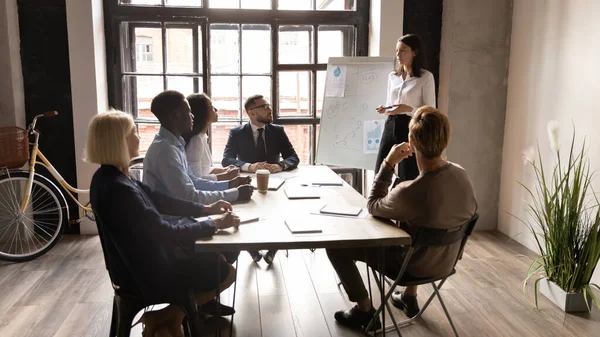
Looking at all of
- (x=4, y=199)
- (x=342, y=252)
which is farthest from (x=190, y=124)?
(x=4, y=199)

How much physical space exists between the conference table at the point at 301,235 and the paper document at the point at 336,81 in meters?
1.68

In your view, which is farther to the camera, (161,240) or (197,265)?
(197,265)

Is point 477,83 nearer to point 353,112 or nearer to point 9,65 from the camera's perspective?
point 353,112

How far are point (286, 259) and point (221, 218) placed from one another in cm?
189

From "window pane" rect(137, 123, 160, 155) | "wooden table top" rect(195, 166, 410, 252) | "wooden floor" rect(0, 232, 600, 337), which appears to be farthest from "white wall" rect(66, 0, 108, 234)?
"wooden table top" rect(195, 166, 410, 252)

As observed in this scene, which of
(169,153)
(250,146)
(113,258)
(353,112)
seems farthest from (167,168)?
(353,112)

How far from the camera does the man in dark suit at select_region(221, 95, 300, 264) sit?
152 inches

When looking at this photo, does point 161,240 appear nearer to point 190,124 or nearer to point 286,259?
point 190,124

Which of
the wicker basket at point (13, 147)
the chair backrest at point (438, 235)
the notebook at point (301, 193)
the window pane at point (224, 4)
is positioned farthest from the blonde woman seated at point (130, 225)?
the window pane at point (224, 4)

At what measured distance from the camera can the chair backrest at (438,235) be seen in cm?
222

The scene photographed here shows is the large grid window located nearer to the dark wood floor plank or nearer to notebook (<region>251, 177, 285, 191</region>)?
the dark wood floor plank

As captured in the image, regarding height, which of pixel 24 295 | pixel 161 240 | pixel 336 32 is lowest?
pixel 24 295

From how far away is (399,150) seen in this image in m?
2.45

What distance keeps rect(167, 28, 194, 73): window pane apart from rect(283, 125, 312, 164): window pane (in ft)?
3.56
